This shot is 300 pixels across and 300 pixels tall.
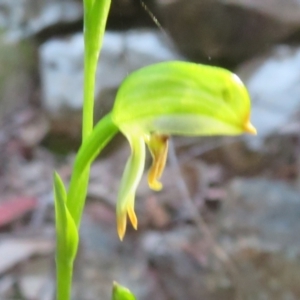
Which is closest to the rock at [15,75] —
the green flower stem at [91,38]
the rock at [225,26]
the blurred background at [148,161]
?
the blurred background at [148,161]

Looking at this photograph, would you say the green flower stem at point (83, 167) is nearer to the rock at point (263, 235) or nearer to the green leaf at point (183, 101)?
the green leaf at point (183, 101)

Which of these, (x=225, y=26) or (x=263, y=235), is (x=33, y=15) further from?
(x=263, y=235)

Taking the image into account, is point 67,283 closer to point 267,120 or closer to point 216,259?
point 216,259

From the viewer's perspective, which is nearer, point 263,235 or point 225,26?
point 263,235

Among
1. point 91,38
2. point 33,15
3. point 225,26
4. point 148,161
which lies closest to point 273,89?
point 225,26

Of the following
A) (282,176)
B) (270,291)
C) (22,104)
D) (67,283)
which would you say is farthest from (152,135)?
(22,104)

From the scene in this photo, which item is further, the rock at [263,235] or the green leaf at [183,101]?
the rock at [263,235]

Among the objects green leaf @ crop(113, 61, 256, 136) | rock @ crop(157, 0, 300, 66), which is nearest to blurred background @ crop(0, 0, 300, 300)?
rock @ crop(157, 0, 300, 66)
